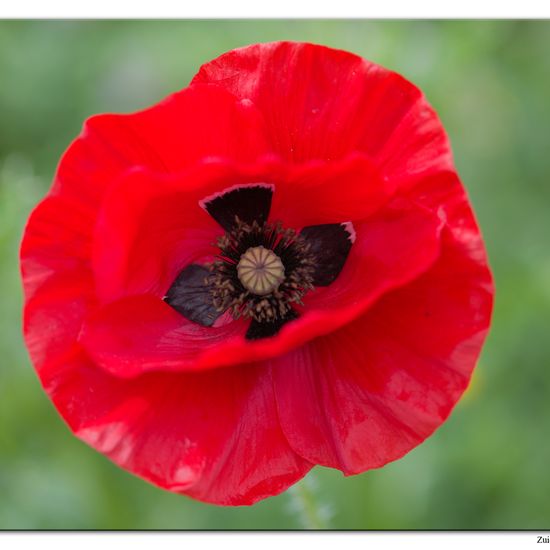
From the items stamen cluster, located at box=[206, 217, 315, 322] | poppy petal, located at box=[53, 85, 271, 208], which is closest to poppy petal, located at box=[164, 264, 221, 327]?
stamen cluster, located at box=[206, 217, 315, 322]

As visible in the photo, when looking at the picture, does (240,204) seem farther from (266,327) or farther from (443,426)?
(443,426)

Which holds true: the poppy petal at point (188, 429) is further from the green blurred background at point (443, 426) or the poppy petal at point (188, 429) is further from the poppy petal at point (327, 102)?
the green blurred background at point (443, 426)

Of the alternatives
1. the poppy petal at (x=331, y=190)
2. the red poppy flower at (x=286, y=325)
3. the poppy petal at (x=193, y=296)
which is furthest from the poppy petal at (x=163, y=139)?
the poppy petal at (x=193, y=296)

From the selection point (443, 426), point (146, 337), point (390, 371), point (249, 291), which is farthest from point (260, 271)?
point (443, 426)
